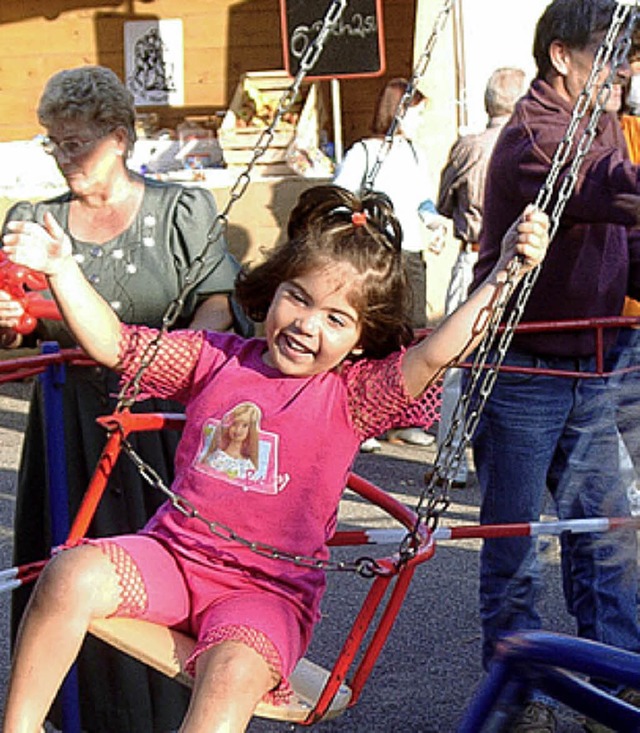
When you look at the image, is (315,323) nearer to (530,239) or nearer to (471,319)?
(471,319)

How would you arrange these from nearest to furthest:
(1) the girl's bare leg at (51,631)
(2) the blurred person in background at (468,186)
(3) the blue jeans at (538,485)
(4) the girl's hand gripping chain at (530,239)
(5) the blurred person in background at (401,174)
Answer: (1) the girl's bare leg at (51,631)
(4) the girl's hand gripping chain at (530,239)
(3) the blue jeans at (538,485)
(2) the blurred person in background at (468,186)
(5) the blurred person in background at (401,174)

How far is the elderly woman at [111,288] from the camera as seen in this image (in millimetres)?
A: 3213

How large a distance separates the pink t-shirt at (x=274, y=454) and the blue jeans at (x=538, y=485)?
0.67 m

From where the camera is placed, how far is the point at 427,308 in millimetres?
8578

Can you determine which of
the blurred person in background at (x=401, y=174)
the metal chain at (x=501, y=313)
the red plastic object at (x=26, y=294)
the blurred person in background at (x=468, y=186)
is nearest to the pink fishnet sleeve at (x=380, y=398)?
the metal chain at (x=501, y=313)

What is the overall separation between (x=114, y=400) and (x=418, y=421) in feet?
2.84

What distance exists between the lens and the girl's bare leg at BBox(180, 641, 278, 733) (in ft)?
7.75

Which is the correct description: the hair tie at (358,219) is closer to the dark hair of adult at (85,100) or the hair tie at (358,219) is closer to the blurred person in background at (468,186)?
the dark hair of adult at (85,100)

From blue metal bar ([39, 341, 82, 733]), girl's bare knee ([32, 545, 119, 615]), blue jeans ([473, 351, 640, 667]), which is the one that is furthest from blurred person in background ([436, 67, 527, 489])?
girl's bare knee ([32, 545, 119, 615])

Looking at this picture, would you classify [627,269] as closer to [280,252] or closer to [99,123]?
[280,252]

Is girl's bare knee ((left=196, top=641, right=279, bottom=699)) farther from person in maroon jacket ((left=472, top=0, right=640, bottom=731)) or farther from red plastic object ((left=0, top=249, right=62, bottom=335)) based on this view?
person in maroon jacket ((left=472, top=0, right=640, bottom=731))

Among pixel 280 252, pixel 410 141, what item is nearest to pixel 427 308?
pixel 410 141

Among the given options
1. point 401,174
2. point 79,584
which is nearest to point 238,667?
point 79,584

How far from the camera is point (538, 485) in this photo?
3469 mm
